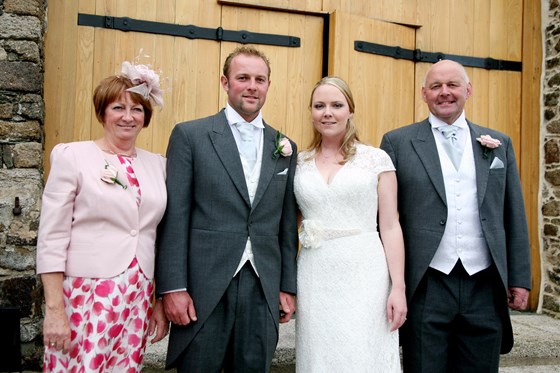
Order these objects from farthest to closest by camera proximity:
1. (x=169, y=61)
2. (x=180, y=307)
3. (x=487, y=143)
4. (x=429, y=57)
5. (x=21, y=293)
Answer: (x=429, y=57)
(x=169, y=61)
(x=21, y=293)
(x=487, y=143)
(x=180, y=307)

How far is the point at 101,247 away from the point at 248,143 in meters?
0.76

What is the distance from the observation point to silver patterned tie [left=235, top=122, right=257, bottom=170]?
240cm

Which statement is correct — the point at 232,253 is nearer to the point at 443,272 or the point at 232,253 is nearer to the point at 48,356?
the point at 48,356

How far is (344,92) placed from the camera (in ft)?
8.39

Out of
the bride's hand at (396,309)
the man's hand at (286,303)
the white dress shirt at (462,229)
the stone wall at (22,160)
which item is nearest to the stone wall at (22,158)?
the stone wall at (22,160)

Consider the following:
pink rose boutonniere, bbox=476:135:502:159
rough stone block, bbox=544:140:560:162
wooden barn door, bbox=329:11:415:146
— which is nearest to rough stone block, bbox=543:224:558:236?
rough stone block, bbox=544:140:560:162

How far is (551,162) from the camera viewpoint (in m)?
4.46

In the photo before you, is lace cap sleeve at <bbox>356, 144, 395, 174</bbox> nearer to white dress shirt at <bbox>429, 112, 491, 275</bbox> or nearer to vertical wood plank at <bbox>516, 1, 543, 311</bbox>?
white dress shirt at <bbox>429, 112, 491, 275</bbox>

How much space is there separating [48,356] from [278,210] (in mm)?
1074

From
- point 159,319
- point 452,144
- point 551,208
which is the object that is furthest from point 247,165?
point 551,208

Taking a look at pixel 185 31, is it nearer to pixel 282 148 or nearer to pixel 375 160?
pixel 282 148

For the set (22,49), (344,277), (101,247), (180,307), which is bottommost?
(180,307)

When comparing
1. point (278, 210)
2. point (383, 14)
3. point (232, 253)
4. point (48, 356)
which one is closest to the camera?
point (48, 356)

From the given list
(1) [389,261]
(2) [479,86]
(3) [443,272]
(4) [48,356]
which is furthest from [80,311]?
(2) [479,86]
